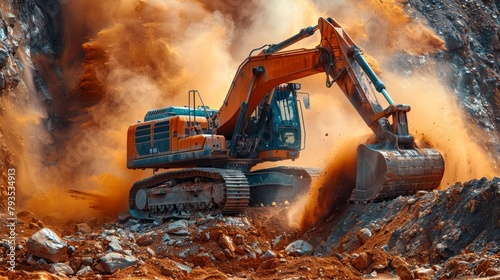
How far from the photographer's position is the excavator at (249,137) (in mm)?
15094

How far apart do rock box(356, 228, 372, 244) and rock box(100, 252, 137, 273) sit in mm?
3453

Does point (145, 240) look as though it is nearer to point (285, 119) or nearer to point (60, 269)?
point (60, 269)

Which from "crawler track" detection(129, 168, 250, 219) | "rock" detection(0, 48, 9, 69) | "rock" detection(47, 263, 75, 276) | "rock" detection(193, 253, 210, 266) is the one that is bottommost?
"rock" detection(193, 253, 210, 266)

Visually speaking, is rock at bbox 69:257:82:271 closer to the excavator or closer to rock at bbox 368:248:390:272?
rock at bbox 368:248:390:272

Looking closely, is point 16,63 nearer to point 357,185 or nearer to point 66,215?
point 66,215

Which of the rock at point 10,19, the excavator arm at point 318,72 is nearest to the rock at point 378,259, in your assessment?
the excavator arm at point 318,72

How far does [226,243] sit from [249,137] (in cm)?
472

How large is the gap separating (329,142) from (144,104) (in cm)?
590

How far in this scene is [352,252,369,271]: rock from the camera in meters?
11.1

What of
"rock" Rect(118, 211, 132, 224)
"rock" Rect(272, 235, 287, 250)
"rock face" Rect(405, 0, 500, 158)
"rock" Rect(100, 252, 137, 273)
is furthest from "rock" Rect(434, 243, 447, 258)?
"rock face" Rect(405, 0, 500, 158)

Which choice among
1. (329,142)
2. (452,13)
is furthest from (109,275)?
(452,13)

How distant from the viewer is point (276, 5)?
2731 cm

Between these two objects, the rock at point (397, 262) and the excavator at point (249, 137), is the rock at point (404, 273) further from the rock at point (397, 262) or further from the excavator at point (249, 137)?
the excavator at point (249, 137)

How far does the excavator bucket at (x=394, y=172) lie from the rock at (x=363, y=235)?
120 cm
